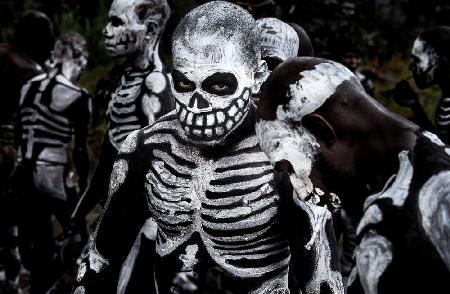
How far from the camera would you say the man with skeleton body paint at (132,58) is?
5.85m

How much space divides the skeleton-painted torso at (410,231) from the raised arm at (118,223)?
1.34m

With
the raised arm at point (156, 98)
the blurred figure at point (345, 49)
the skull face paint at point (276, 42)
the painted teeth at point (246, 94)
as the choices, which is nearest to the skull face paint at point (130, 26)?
the raised arm at point (156, 98)

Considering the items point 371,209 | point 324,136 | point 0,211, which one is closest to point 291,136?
point 324,136

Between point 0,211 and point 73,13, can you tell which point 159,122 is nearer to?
point 0,211

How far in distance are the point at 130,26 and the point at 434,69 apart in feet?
8.01

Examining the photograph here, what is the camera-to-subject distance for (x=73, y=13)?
16172mm

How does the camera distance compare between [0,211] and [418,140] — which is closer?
[418,140]

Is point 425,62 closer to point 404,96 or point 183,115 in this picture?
point 404,96

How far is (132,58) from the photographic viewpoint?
6043 mm

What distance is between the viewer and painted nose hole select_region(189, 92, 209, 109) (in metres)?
3.38

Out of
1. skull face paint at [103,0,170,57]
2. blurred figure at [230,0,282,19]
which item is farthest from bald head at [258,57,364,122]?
blurred figure at [230,0,282,19]

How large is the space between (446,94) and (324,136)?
4561 mm

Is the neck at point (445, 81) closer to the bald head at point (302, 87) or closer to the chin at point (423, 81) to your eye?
the chin at point (423, 81)

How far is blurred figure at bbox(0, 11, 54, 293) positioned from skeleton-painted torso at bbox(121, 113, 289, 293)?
4157 mm
